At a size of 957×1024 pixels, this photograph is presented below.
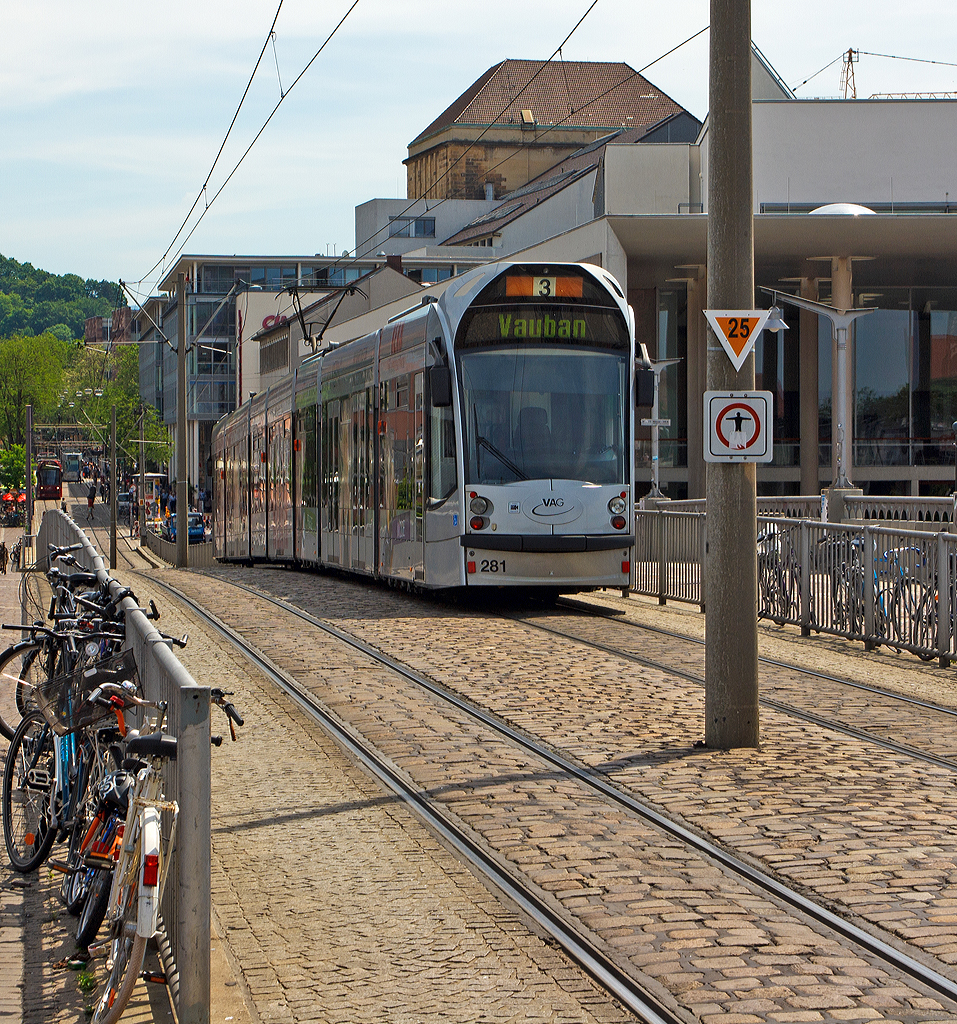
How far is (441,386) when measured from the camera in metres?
16.2

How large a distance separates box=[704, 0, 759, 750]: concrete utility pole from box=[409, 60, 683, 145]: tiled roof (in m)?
92.3

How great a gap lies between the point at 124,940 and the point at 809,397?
40.8m

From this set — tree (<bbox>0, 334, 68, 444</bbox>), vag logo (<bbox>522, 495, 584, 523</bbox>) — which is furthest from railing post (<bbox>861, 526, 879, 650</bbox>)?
tree (<bbox>0, 334, 68, 444</bbox>)

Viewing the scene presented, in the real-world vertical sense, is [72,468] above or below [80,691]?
above

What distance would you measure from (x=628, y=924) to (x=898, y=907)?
1046 millimetres

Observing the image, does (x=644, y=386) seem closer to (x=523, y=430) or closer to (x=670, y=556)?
(x=523, y=430)

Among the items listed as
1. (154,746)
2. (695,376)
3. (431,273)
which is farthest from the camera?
(431,273)

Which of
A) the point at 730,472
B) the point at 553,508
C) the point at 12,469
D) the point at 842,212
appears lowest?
the point at 553,508

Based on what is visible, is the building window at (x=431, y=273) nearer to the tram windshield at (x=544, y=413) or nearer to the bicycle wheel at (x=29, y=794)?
the tram windshield at (x=544, y=413)

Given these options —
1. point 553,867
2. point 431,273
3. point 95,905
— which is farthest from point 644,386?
point 431,273

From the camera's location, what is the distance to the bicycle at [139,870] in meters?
4.53

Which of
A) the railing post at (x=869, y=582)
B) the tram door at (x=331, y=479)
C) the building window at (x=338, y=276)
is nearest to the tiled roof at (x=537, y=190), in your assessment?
the building window at (x=338, y=276)

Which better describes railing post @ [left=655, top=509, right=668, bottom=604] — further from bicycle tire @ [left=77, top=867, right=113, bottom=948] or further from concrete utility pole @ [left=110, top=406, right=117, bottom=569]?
concrete utility pole @ [left=110, top=406, right=117, bottom=569]

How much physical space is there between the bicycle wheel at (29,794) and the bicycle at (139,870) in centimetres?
173
